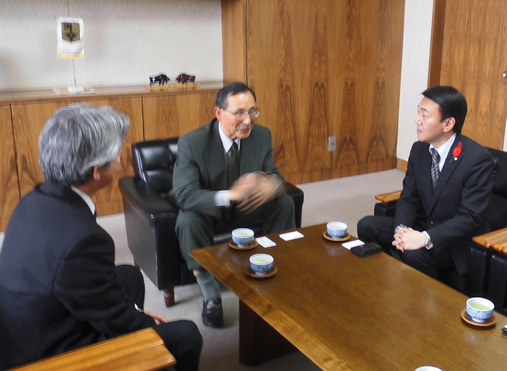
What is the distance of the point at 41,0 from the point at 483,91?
11.5ft

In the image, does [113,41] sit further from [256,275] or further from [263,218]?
[256,275]

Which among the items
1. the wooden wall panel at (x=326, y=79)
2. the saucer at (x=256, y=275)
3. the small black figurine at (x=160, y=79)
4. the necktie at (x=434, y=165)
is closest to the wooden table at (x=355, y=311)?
the saucer at (x=256, y=275)

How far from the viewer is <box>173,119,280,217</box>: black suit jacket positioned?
8.18ft

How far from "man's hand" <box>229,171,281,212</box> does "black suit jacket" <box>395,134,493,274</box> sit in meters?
0.64

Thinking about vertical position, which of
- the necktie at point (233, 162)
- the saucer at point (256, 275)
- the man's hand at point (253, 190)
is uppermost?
the necktie at point (233, 162)

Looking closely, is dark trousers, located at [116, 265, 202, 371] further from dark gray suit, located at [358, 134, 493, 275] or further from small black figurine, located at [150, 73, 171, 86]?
small black figurine, located at [150, 73, 171, 86]

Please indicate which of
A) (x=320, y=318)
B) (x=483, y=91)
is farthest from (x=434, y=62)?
(x=320, y=318)

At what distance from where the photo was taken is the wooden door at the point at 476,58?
405 centimetres

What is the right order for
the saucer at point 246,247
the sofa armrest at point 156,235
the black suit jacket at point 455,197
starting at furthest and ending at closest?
the sofa armrest at point 156,235 → the black suit jacket at point 455,197 → the saucer at point 246,247

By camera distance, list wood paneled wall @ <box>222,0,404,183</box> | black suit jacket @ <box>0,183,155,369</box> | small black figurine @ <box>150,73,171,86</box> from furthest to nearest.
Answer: wood paneled wall @ <box>222,0,404,183</box> → small black figurine @ <box>150,73,171,86</box> → black suit jacket @ <box>0,183,155,369</box>

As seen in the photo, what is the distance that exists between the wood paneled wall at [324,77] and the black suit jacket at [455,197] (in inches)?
76.0

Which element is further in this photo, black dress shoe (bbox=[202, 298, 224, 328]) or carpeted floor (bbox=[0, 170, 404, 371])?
black dress shoe (bbox=[202, 298, 224, 328])

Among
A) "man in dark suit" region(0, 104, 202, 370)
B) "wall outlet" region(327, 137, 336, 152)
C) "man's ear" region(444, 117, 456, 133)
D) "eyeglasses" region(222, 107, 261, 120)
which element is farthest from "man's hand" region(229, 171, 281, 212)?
"wall outlet" region(327, 137, 336, 152)

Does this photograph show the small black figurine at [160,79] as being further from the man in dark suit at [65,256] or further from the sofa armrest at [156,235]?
the man in dark suit at [65,256]
